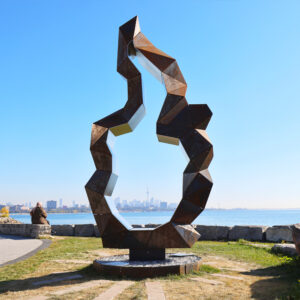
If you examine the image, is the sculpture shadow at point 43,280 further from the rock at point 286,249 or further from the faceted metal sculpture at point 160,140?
the rock at point 286,249

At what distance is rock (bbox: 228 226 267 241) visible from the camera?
49.2 ft

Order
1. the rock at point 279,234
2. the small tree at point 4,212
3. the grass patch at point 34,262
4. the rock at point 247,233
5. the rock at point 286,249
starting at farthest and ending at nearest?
1. the small tree at point 4,212
2. the rock at point 247,233
3. the rock at point 279,234
4. the rock at point 286,249
5. the grass patch at point 34,262

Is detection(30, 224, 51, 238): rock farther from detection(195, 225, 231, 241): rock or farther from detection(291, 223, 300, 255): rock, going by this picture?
detection(291, 223, 300, 255): rock

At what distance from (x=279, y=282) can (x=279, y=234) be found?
7.91 m

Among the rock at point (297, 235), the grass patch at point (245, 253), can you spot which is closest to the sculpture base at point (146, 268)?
the rock at point (297, 235)

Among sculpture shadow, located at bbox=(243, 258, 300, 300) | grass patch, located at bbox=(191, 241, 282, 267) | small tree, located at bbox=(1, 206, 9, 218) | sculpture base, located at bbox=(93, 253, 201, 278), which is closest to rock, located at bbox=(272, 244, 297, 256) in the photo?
grass patch, located at bbox=(191, 241, 282, 267)

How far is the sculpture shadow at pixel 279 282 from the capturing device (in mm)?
5741

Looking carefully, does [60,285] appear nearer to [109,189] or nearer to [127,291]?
[127,291]

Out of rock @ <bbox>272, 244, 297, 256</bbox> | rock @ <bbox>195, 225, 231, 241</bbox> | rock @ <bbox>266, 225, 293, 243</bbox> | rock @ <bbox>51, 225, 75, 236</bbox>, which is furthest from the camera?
rock @ <bbox>51, 225, 75, 236</bbox>

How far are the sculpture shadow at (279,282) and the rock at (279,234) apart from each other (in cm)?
588

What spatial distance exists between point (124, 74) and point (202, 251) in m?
6.39

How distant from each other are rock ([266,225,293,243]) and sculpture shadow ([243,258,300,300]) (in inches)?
231

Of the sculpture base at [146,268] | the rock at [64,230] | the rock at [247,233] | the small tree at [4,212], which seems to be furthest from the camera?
the small tree at [4,212]

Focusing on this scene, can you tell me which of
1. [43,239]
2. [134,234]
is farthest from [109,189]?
[43,239]
